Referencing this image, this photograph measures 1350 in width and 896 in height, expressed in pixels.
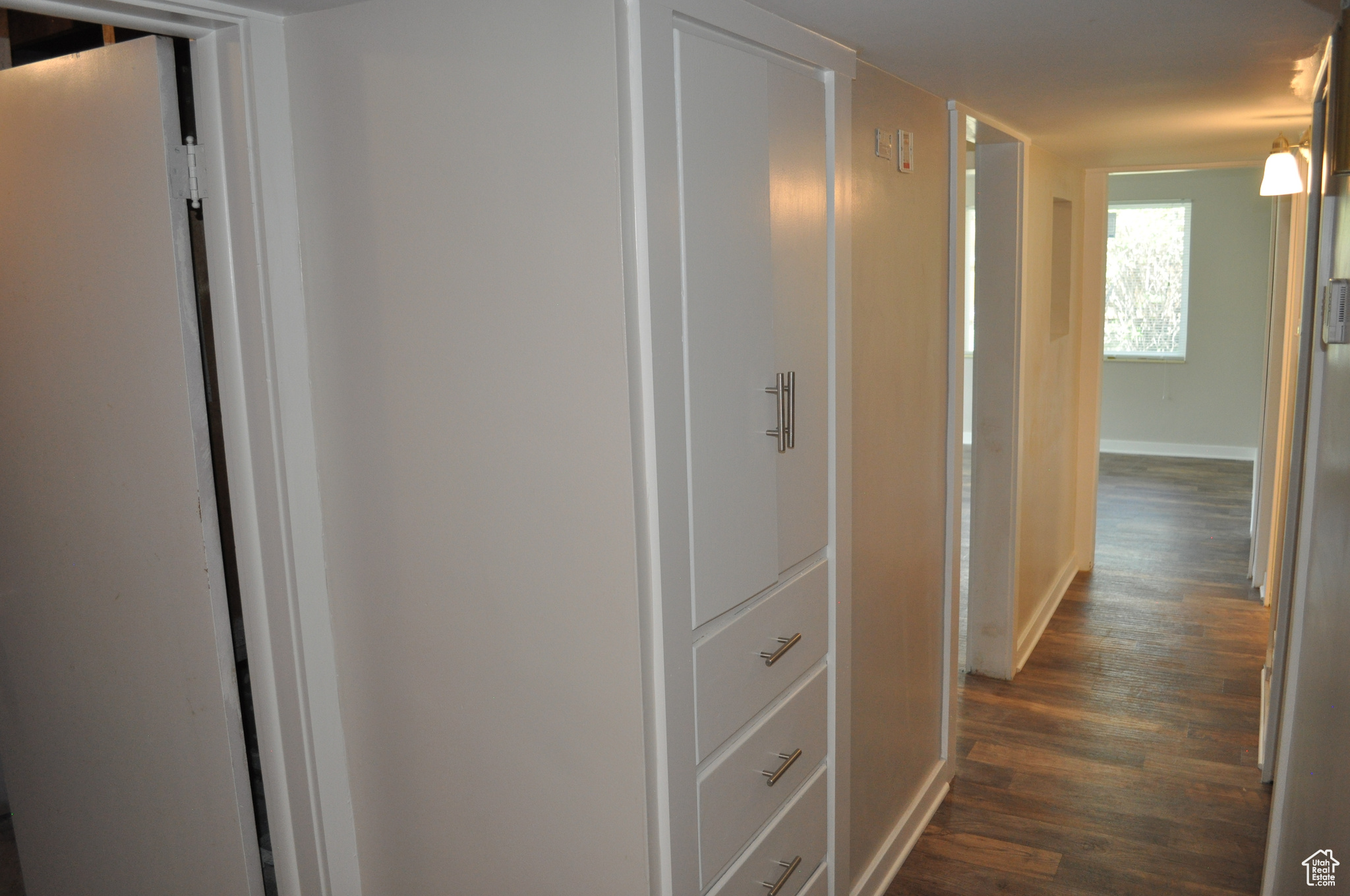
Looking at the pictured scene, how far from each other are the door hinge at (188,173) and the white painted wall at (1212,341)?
863cm

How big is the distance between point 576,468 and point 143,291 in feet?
2.90

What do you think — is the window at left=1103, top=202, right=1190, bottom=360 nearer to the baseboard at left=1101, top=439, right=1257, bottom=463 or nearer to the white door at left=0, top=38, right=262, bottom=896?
the baseboard at left=1101, top=439, right=1257, bottom=463

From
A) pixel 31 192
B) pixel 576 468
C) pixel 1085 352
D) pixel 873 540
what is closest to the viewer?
pixel 576 468

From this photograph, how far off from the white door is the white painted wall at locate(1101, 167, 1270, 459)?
28.5 ft

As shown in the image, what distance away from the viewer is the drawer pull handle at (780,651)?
194cm

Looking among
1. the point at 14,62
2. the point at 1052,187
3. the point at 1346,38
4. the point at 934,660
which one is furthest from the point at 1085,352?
the point at 14,62

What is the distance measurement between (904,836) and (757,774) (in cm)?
116

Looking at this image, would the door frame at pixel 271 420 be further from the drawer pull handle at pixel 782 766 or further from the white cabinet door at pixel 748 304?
the drawer pull handle at pixel 782 766

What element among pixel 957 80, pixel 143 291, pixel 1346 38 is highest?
A: pixel 957 80

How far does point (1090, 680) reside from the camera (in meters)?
4.02

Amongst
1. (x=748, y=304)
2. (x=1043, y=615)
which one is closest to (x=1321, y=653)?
(x=748, y=304)

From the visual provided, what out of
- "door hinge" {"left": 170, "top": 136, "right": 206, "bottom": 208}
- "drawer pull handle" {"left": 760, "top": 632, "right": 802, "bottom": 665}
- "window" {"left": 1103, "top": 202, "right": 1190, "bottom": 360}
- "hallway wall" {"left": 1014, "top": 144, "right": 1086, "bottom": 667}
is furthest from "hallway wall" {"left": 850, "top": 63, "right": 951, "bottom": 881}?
"window" {"left": 1103, "top": 202, "right": 1190, "bottom": 360}

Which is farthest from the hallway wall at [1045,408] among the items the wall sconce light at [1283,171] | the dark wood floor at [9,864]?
the dark wood floor at [9,864]

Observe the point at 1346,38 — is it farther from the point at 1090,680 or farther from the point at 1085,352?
the point at 1085,352
